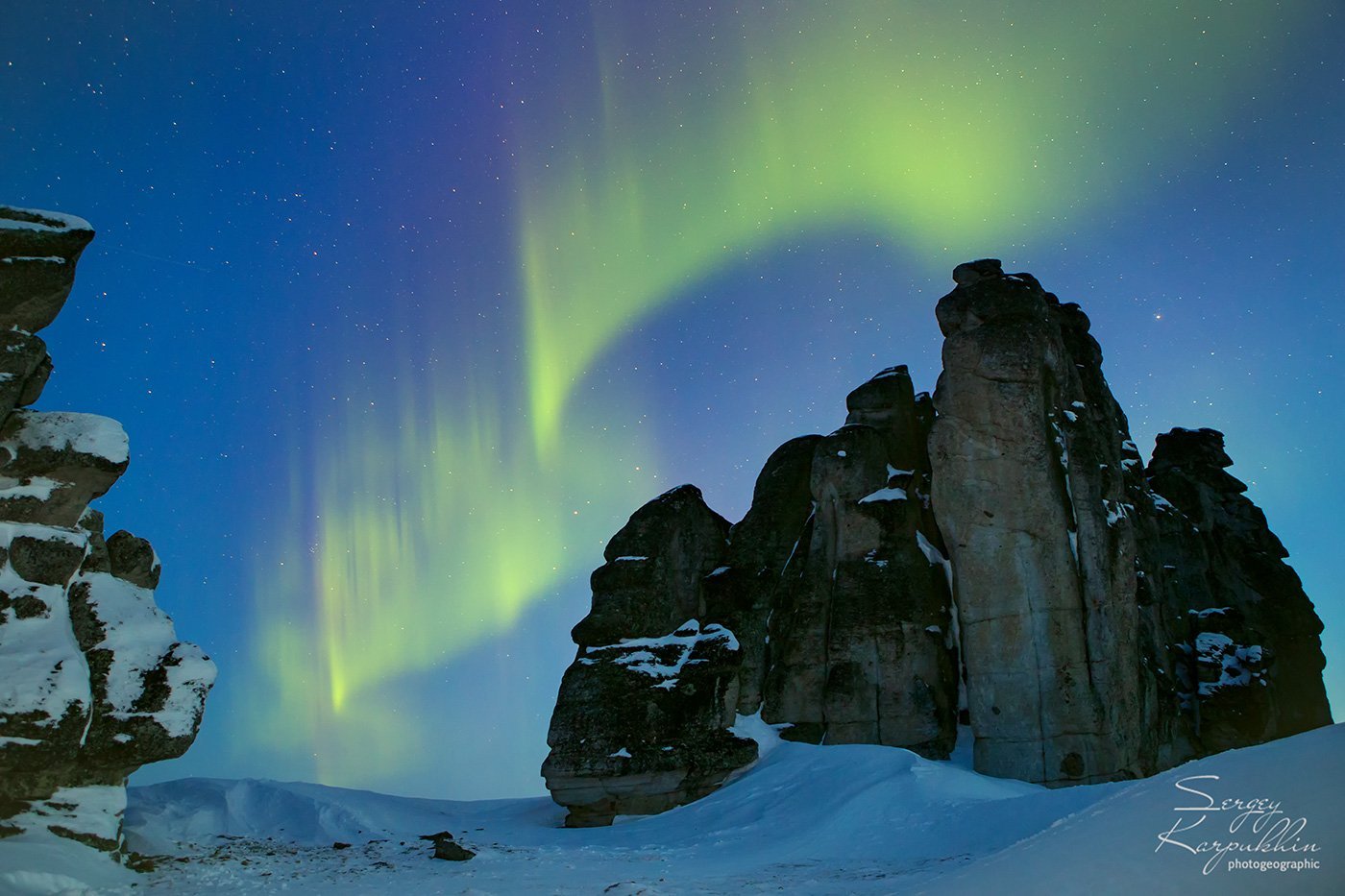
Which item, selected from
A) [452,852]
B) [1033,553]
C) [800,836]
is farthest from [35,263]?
[1033,553]

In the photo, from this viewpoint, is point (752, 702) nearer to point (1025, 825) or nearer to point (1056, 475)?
point (1056, 475)

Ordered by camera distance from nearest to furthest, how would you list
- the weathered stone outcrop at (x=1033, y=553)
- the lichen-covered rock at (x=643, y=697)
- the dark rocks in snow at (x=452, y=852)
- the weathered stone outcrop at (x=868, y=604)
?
the dark rocks in snow at (x=452, y=852), the weathered stone outcrop at (x=1033, y=553), the lichen-covered rock at (x=643, y=697), the weathered stone outcrop at (x=868, y=604)

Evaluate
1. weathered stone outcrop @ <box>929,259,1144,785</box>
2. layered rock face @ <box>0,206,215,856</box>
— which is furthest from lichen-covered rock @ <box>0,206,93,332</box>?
weathered stone outcrop @ <box>929,259,1144,785</box>

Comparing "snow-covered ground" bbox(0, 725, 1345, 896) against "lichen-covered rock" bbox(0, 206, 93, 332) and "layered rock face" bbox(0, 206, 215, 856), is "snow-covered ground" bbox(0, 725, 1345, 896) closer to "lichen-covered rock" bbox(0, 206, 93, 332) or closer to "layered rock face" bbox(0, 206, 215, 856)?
"layered rock face" bbox(0, 206, 215, 856)

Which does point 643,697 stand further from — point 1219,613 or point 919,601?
point 1219,613

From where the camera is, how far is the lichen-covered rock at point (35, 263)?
1736 centimetres

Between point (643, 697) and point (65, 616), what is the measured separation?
609 inches

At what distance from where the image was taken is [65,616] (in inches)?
642

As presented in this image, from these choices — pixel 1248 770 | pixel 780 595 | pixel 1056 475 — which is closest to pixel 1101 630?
pixel 1056 475

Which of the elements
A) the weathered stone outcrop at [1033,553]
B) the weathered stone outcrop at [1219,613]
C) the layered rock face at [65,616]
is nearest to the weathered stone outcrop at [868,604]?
the weathered stone outcrop at [1033,553]

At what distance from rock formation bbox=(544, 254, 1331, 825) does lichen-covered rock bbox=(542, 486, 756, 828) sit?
0.06m

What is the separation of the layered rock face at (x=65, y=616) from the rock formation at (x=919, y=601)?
12805 mm

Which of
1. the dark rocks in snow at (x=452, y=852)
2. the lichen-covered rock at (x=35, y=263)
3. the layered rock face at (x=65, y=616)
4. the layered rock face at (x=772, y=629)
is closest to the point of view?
the layered rock face at (x=65, y=616)

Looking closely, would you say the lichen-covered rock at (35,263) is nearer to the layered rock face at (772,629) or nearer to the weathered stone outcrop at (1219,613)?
the layered rock face at (772,629)
